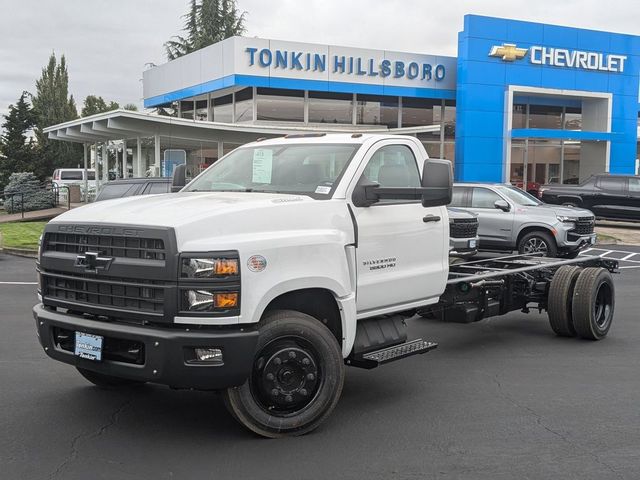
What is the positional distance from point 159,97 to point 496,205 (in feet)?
81.3

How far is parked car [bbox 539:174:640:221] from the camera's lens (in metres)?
22.5

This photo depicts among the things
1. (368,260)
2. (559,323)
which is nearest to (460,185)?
(559,323)

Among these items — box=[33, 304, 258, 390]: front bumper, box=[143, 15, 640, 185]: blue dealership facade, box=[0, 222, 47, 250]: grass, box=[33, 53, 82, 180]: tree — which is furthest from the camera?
box=[33, 53, 82, 180]: tree

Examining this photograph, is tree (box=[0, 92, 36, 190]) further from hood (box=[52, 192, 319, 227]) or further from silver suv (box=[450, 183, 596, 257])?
hood (box=[52, 192, 319, 227])

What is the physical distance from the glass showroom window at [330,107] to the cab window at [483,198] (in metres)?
15.6

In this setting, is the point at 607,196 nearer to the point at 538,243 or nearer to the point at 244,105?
the point at 538,243

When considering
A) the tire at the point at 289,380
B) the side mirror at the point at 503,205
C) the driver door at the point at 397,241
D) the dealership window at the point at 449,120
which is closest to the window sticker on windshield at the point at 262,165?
the driver door at the point at 397,241

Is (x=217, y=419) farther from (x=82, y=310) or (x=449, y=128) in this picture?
(x=449, y=128)

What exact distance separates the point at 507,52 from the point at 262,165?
27.4 metres

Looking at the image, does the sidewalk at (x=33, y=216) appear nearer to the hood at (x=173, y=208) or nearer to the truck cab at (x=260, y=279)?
the truck cab at (x=260, y=279)

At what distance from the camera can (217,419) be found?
203 inches

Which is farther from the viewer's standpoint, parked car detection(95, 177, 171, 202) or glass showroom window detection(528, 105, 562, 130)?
glass showroom window detection(528, 105, 562, 130)

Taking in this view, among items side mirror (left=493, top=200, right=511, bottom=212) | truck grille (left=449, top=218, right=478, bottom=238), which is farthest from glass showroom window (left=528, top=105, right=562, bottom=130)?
truck grille (left=449, top=218, right=478, bottom=238)

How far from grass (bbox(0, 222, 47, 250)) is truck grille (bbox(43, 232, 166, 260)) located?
42.4ft
